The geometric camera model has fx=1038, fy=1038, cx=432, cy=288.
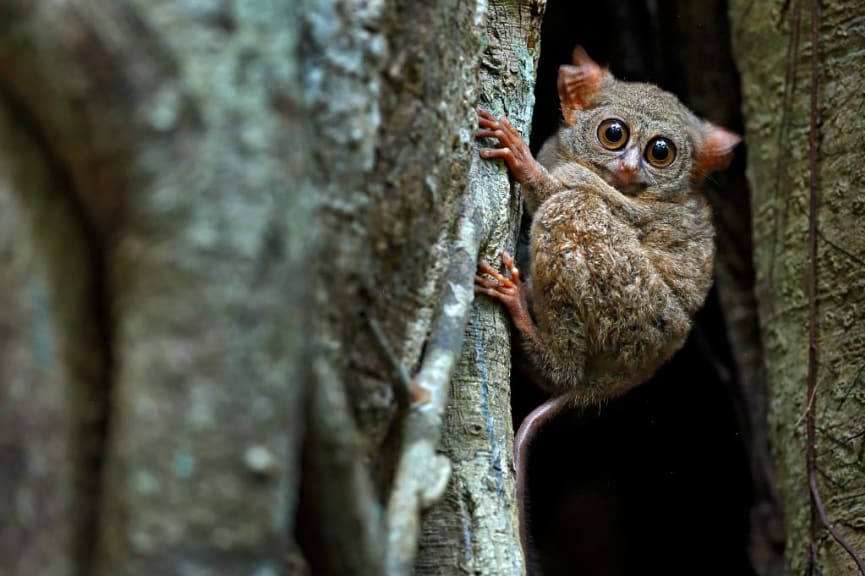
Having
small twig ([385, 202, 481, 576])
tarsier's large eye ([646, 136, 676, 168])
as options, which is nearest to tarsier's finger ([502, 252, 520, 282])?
small twig ([385, 202, 481, 576])

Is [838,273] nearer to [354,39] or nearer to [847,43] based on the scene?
[847,43]

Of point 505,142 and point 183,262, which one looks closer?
point 183,262

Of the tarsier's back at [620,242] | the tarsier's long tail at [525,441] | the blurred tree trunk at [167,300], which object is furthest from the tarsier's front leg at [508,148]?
the blurred tree trunk at [167,300]

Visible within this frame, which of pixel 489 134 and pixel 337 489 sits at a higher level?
pixel 489 134

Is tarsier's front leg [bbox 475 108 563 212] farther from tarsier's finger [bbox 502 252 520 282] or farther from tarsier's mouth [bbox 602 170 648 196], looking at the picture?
tarsier's mouth [bbox 602 170 648 196]

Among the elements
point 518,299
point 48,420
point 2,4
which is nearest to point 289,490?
point 48,420

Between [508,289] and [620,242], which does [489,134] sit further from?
[620,242]

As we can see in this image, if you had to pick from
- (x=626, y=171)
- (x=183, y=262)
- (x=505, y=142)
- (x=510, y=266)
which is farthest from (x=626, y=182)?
(x=183, y=262)
